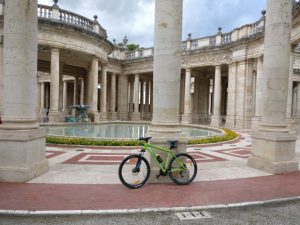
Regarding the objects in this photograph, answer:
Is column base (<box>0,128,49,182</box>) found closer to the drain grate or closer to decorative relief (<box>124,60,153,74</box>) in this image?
the drain grate

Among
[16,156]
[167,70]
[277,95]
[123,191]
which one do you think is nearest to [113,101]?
[277,95]

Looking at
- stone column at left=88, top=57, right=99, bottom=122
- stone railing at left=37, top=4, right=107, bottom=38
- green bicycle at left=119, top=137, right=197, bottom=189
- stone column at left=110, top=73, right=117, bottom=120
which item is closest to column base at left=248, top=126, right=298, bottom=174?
green bicycle at left=119, top=137, right=197, bottom=189

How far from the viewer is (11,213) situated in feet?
16.9

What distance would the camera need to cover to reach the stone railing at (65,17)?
82.2ft

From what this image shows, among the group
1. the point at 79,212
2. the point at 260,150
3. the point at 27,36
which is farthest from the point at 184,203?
the point at 27,36

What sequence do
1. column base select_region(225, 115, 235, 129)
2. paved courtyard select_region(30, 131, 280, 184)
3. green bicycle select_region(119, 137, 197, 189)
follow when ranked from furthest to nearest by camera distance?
column base select_region(225, 115, 235, 129), paved courtyard select_region(30, 131, 280, 184), green bicycle select_region(119, 137, 197, 189)

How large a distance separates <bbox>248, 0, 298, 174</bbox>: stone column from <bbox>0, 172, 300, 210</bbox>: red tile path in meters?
1.68

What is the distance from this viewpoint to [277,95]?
9.36m

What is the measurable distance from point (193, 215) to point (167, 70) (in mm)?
4385

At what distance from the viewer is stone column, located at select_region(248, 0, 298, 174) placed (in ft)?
30.0

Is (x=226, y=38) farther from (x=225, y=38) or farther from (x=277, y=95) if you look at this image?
(x=277, y=95)

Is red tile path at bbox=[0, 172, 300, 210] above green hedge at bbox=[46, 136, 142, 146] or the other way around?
the other way around

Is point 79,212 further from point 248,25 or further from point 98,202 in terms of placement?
point 248,25

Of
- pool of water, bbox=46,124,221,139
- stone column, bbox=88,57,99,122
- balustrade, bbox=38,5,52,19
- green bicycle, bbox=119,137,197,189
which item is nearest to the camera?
green bicycle, bbox=119,137,197,189
